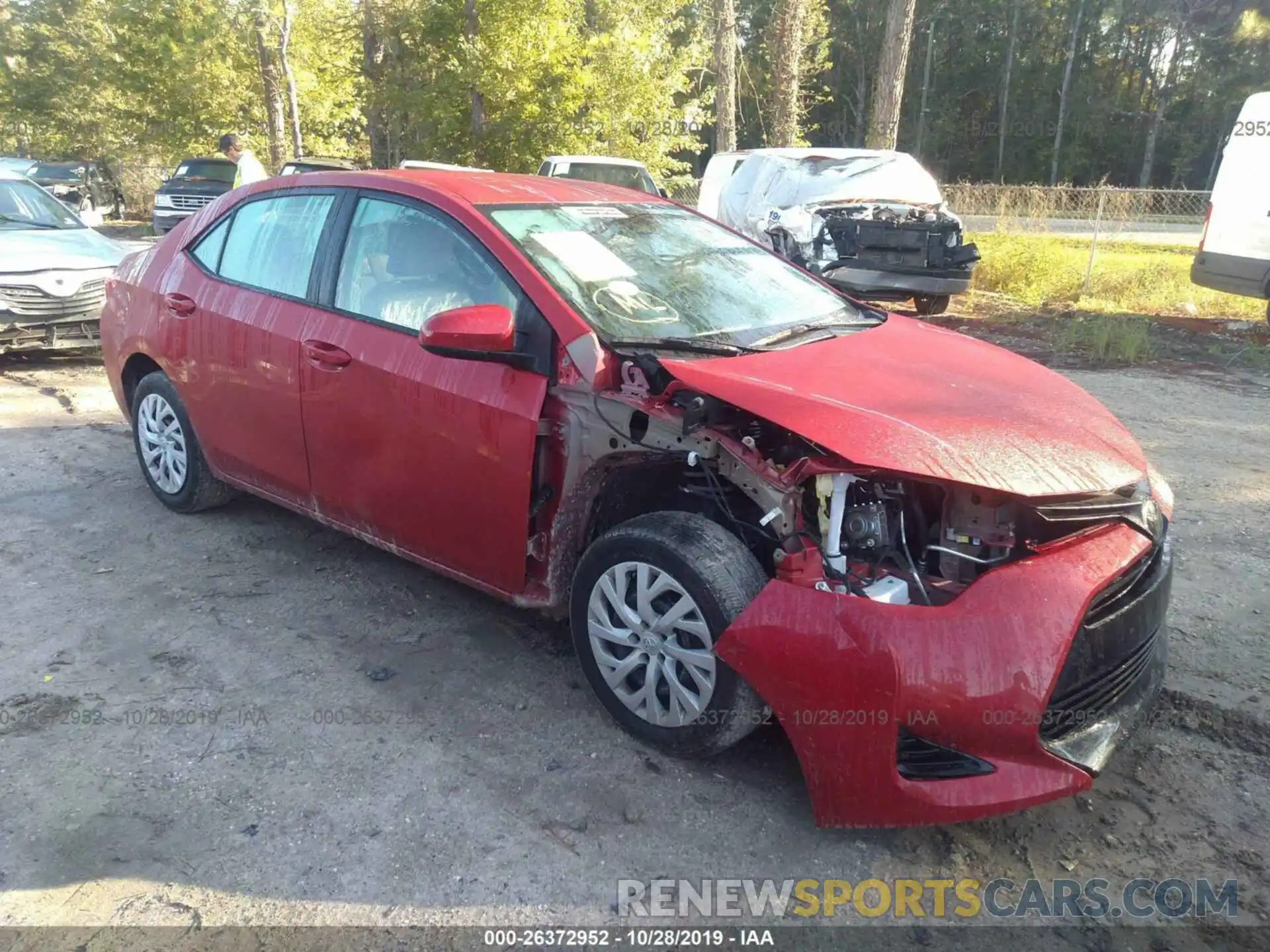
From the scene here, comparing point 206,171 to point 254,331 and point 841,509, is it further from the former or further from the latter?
point 841,509

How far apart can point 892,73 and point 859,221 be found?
5.80m

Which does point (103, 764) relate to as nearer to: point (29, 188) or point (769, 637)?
point (769, 637)

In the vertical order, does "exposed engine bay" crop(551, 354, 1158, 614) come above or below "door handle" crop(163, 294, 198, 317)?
below

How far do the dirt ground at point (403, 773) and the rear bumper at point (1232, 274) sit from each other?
22.3ft

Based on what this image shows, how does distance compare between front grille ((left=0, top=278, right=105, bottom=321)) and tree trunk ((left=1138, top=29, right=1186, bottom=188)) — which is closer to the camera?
front grille ((left=0, top=278, right=105, bottom=321))

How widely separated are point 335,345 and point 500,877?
2.11m

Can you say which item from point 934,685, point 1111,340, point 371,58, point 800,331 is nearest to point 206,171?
point 371,58

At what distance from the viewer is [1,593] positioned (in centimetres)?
407

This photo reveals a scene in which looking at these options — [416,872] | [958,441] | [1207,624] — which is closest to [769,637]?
[958,441]

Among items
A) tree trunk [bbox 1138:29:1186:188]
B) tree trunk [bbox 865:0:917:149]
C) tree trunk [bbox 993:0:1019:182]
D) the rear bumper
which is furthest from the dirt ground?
tree trunk [bbox 993:0:1019:182]

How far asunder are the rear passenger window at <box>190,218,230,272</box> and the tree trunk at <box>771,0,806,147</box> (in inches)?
545

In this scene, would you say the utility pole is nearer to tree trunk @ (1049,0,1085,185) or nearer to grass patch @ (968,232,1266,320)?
tree trunk @ (1049,0,1085,185)

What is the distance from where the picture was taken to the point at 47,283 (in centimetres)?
792

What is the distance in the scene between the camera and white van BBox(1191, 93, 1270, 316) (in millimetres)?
9852
